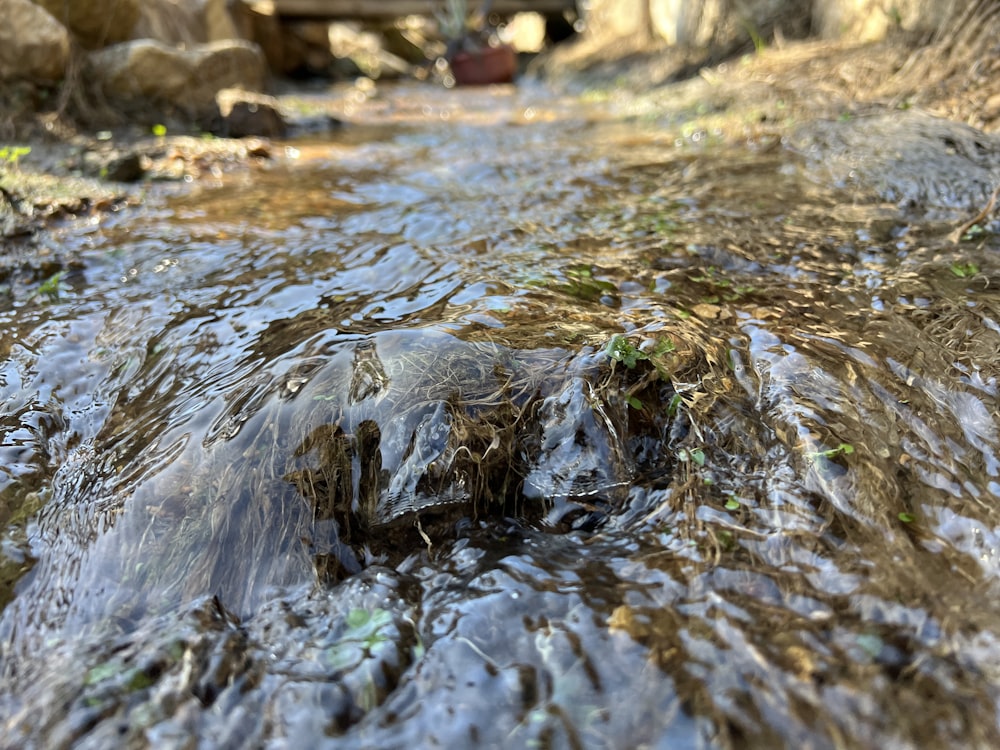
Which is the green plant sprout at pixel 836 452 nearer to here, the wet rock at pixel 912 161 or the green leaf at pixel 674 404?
the green leaf at pixel 674 404

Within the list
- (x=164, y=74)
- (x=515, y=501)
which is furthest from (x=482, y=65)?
(x=515, y=501)

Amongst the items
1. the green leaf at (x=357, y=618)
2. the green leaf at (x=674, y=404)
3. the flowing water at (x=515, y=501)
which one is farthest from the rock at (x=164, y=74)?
the green leaf at (x=357, y=618)

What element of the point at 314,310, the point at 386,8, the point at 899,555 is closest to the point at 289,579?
the point at 314,310

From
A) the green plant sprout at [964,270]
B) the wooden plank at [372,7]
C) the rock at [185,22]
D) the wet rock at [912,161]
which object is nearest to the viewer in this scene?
the green plant sprout at [964,270]

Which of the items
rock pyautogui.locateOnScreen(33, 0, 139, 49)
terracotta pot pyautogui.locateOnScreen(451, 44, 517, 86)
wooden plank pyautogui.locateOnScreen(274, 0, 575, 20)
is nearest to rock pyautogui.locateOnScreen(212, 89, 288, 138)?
rock pyautogui.locateOnScreen(33, 0, 139, 49)

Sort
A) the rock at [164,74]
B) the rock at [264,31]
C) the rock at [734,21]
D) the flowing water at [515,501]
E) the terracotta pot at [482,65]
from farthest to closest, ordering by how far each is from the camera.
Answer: the terracotta pot at [482,65] → the rock at [264,31] → the rock at [734,21] → the rock at [164,74] → the flowing water at [515,501]

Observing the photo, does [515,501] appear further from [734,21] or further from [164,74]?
[734,21]
